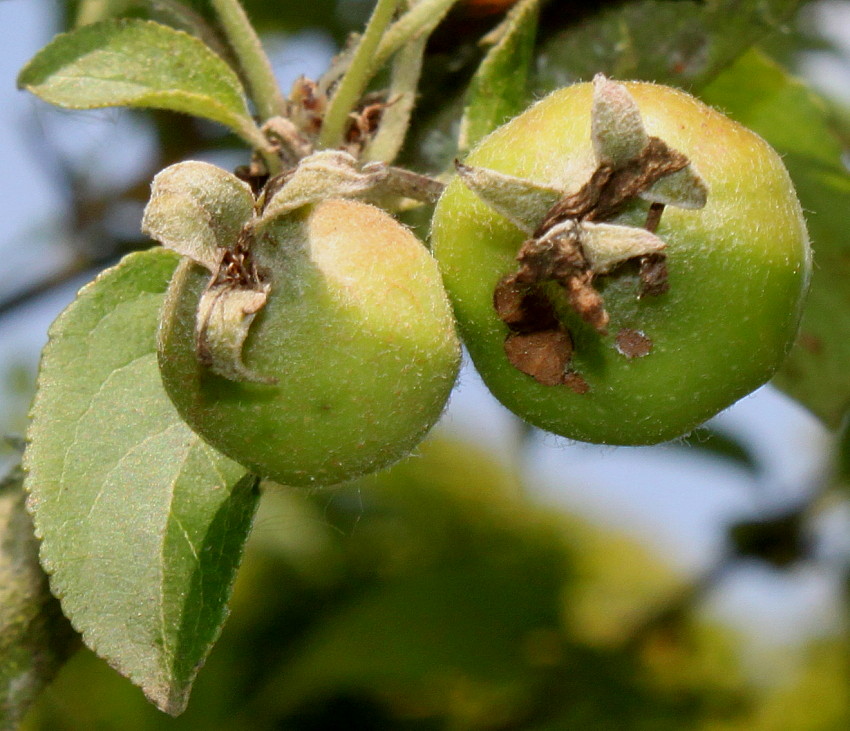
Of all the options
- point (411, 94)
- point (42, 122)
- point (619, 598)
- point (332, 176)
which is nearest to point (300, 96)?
point (411, 94)

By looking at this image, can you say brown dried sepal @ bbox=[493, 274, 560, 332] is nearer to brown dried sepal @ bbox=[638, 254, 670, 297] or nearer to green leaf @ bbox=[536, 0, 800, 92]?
brown dried sepal @ bbox=[638, 254, 670, 297]

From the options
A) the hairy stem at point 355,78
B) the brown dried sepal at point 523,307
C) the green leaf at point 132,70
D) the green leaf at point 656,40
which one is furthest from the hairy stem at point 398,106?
the brown dried sepal at point 523,307

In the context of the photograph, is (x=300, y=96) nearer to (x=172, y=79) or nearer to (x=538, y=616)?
(x=172, y=79)

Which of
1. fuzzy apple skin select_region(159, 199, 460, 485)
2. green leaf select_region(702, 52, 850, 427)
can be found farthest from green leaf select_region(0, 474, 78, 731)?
green leaf select_region(702, 52, 850, 427)

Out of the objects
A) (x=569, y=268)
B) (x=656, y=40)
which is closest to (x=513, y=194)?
(x=569, y=268)

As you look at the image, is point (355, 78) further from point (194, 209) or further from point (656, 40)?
point (656, 40)
